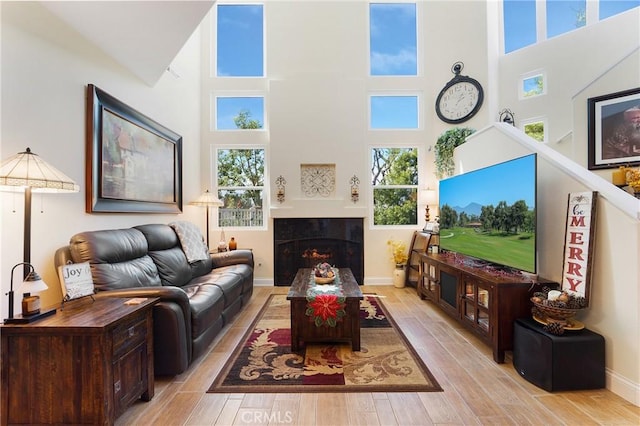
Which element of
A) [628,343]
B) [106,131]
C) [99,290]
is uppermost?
[106,131]

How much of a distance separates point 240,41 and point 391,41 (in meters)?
2.83

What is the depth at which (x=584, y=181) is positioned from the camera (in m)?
2.25

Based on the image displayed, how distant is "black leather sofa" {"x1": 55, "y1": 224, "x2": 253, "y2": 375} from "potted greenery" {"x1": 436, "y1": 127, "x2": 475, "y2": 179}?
3.64 metres

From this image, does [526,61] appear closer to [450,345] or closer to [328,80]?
[328,80]

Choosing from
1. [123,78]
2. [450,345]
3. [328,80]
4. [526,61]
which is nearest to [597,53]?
[526,61]

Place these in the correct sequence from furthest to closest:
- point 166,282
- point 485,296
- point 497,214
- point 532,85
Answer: point 532,85 < point 166,282 < point 497,214 < point 485,296

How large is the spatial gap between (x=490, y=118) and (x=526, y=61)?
112 centimetres

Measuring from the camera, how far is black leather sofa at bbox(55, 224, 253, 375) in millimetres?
2152

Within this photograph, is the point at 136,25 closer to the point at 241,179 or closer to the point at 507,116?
the point at 241,179

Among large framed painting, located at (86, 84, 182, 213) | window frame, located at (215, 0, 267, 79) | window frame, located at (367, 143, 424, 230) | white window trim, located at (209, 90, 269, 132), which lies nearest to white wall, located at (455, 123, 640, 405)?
window frame, located at (367, 143, 424, 230)

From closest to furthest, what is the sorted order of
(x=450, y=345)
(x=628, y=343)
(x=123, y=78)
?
1. (x=628, y=343)
2. (x=450, y=345)
3. (x=123, y=78)

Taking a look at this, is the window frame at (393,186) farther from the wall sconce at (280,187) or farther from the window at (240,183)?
the window at (240,183)

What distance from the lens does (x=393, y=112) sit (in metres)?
5.43

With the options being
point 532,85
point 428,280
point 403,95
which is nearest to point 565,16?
point 532,85
